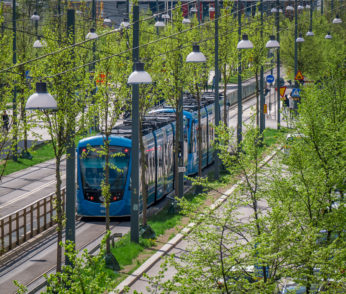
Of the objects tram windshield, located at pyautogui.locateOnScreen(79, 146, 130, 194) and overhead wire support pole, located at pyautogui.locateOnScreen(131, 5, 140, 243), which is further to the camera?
tram windshield, located at pyautogui.locateOnScreen(79, 146, 130, 194)

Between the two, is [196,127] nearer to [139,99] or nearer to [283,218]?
[139,99]

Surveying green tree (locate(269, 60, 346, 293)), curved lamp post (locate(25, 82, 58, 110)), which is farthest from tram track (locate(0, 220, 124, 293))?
green tree (locate(269, 60, 346, 293))

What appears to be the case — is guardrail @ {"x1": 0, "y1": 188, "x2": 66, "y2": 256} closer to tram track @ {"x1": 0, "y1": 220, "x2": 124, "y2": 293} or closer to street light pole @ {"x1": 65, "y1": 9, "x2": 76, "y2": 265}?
tram track @ {"x1": 0, "y1": 220, "x2": 124, "y2": 293}

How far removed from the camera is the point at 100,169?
25.1 m

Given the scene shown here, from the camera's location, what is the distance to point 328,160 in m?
15.6

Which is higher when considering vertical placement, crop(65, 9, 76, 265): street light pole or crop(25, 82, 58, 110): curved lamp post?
crop(25, 82, 58, 110): curved lamp post

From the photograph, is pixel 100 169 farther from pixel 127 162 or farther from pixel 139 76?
pixel 139 76

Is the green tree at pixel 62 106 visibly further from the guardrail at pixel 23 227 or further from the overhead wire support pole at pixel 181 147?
the overhead wire support pole at pixel 181 147

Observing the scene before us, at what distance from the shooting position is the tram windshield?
25.1m

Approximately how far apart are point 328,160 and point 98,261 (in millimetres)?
7464

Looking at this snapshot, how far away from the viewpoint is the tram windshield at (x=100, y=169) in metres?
25.1

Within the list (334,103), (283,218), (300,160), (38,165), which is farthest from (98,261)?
(38,165)

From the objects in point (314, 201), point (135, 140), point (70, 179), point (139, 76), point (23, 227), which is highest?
point (139, 76)

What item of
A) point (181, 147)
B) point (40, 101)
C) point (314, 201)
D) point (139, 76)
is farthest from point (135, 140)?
point (314, 201)
